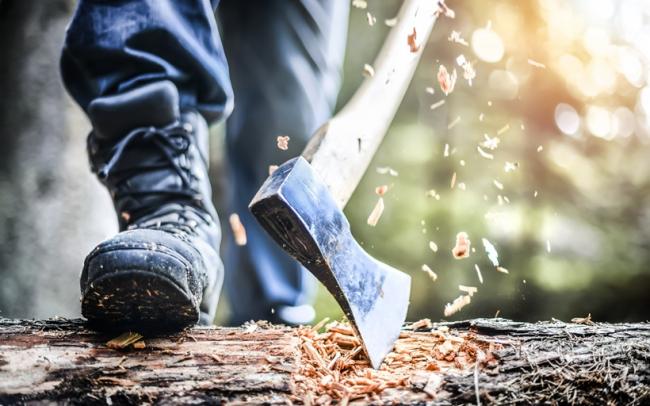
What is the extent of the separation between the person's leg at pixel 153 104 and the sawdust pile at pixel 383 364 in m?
0.34

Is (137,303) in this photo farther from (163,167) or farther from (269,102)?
(269,102)

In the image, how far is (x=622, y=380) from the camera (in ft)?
3.11

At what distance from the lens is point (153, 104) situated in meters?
1.43

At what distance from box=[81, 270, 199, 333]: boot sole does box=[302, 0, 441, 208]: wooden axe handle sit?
443mm

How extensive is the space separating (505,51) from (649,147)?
1097mm

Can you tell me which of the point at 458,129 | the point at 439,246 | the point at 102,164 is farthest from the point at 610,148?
the point at 102,164

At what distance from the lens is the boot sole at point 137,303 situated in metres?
1.01

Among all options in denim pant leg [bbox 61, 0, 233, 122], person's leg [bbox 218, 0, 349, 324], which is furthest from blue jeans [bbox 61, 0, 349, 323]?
denim pant leg [bbox 61, 0, 233, 122]

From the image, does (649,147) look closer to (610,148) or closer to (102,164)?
(610,148)

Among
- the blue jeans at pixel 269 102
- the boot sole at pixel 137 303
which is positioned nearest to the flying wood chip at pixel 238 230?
the blue jeans at pixel 269 102

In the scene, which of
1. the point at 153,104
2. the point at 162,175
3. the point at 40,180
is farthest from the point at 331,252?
the point at 40,180

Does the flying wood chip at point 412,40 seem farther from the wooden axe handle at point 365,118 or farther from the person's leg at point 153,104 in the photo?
the person's leg at point 153,104

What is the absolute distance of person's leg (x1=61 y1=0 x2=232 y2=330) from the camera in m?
1.41

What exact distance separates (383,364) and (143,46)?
3.48 ft
